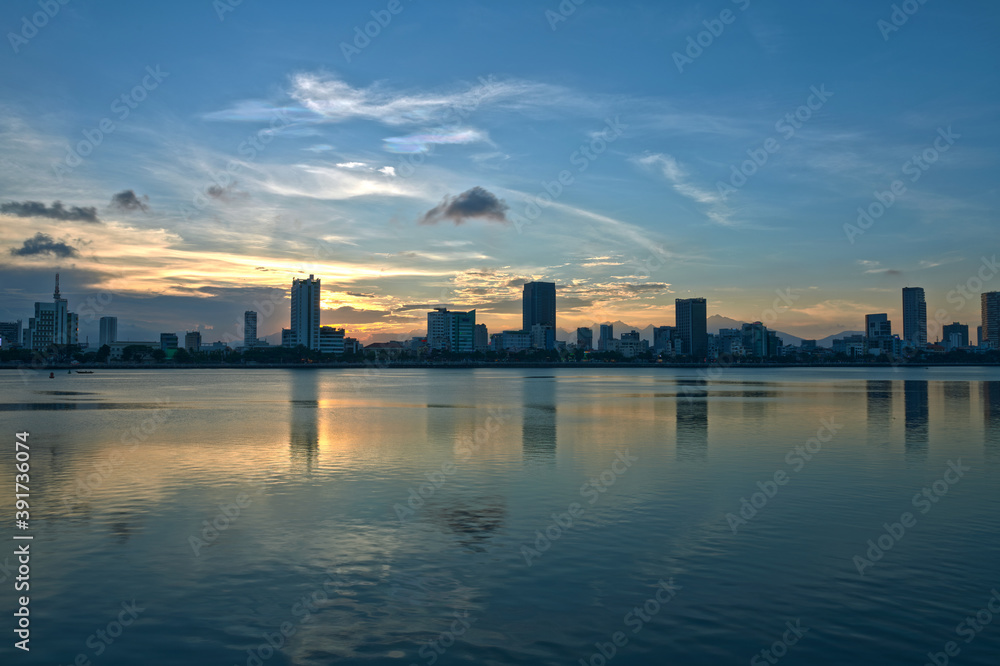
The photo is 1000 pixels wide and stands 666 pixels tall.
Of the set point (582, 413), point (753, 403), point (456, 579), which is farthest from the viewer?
point (753, 403)

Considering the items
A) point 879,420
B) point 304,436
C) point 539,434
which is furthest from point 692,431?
point 304,436

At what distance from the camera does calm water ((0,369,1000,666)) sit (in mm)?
13938

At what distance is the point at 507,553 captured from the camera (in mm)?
19859

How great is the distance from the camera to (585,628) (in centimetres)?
1454

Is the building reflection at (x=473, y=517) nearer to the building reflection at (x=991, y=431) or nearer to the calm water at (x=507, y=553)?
the calm water at (x=507, y=553)

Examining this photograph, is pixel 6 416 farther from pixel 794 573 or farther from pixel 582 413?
pixel 794 573

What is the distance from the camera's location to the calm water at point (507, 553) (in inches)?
549

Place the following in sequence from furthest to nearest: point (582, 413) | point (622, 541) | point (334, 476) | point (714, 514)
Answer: point (582, 413) → point (334, 476) → point (714, 514) → point (622, 541)

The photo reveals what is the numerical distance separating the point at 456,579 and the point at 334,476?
55.4ft

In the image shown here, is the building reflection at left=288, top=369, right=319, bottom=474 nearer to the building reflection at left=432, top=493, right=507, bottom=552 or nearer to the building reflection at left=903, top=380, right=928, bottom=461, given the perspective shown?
the building reflection at left=432, top=493, right=507, bottom=552

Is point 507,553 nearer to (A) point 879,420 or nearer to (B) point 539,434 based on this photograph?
(B) point 539,434

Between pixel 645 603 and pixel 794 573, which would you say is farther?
pixel 794 573

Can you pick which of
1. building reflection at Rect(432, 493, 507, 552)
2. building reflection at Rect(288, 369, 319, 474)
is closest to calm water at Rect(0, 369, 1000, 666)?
building reflection at Rect(432, 493, 507, 552)

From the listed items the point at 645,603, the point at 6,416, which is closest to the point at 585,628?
the point at 645,603
